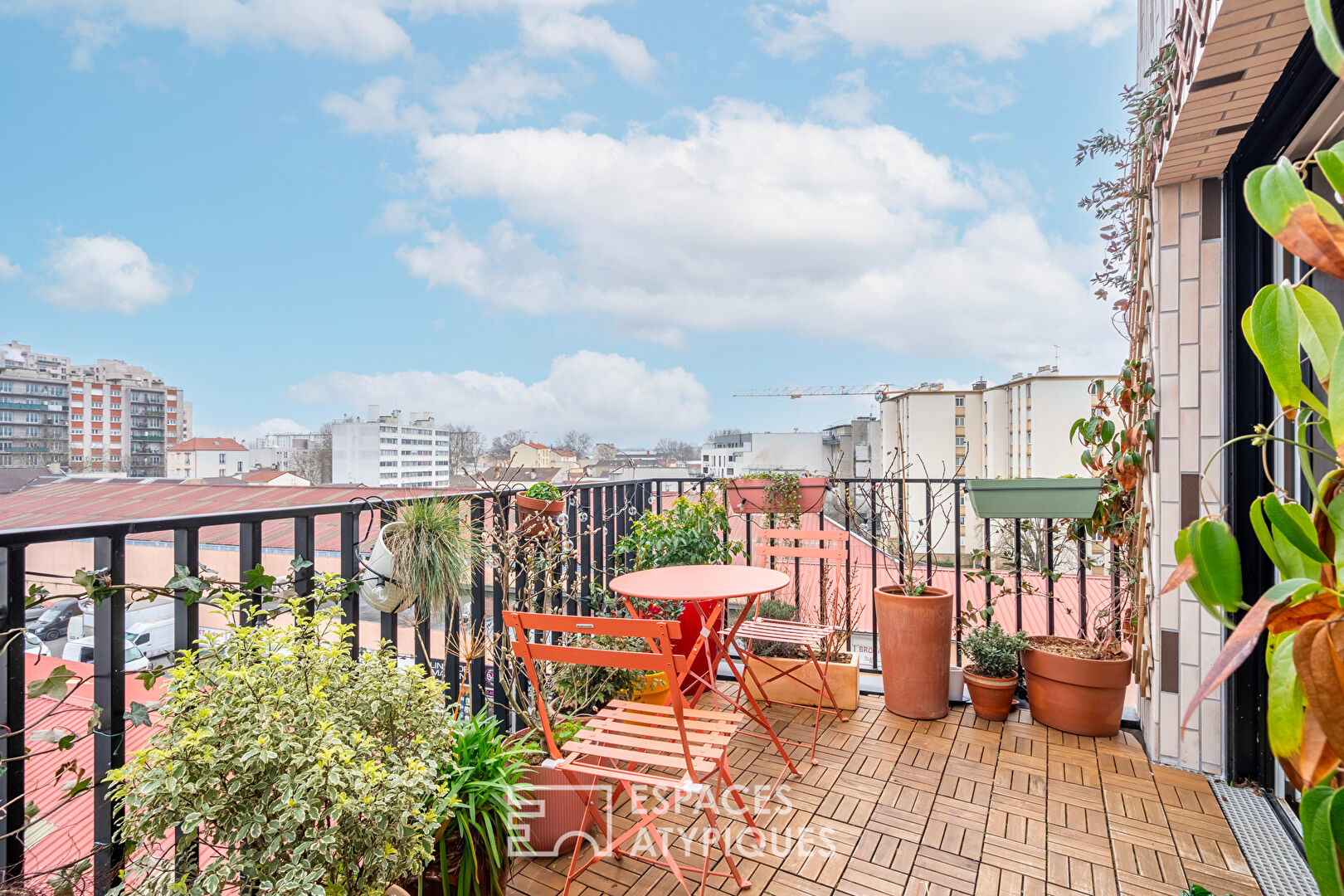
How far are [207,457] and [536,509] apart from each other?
12.7 meters

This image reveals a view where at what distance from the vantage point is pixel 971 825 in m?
2.20

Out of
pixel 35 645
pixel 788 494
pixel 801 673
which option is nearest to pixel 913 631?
pixel 801 673

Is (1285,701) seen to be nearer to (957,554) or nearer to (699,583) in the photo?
(699,583)

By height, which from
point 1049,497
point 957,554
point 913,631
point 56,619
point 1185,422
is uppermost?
point 1185,422

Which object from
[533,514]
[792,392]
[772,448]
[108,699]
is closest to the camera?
[108,699]

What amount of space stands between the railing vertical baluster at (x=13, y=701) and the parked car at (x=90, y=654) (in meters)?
0.08

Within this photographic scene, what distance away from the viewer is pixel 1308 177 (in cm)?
185

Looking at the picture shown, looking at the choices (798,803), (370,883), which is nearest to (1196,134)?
(798,803)

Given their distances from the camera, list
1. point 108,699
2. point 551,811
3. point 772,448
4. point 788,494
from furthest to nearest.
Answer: point 772,448, point 788,494, point 551,811, point 108,699

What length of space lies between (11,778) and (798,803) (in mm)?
2114

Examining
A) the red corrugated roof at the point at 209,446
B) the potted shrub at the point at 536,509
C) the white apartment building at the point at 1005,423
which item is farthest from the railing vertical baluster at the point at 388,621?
the red corrugated roof at the point at 209,446

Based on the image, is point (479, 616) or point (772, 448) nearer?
point (479, 616)

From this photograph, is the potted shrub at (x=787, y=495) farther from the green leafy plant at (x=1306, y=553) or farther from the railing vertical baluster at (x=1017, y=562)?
the green leafy plant at (x=1306, y=553)

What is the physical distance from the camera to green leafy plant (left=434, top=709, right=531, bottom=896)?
5.48 ft
